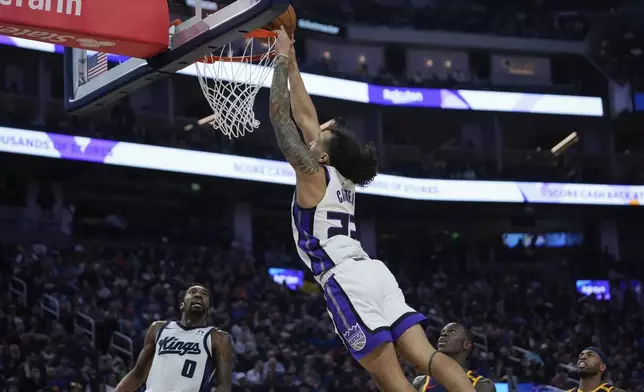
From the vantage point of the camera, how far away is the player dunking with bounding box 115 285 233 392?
20.4 feet

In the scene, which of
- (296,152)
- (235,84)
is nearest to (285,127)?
(296,152)

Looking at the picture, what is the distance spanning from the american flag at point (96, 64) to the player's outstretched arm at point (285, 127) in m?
2.18

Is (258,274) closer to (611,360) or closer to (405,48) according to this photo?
(611,360)

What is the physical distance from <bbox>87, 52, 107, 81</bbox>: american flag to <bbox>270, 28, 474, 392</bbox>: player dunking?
7.14ft

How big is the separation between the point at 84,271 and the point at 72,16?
429 inches

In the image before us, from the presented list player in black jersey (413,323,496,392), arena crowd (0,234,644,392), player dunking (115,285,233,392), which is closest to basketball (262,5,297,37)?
player dunking (115,285,233,392)

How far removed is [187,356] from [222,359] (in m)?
0.23

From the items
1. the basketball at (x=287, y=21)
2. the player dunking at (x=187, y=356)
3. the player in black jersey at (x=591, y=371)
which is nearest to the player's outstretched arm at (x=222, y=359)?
the player dunking at (x=187, y=356)

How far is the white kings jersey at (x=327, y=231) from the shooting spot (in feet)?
17.0

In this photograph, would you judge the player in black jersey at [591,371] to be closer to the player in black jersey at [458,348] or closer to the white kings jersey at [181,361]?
the player in black jersey at [458,348]

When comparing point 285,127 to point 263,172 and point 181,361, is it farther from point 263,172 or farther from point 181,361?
point 263,172

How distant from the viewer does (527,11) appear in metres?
32.8

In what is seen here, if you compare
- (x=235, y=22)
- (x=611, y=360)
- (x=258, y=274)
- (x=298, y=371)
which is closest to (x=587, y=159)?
(x=611, y=360)

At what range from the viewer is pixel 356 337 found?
496 cm
